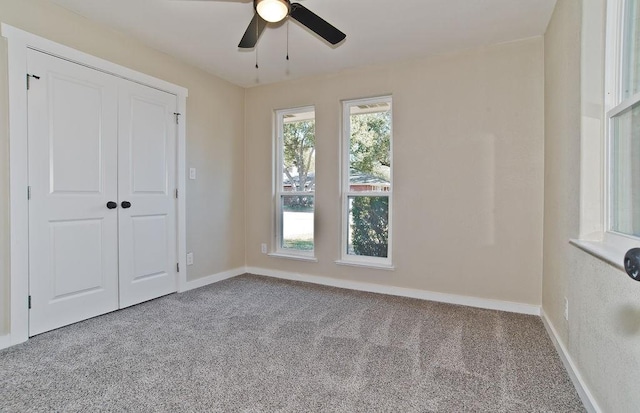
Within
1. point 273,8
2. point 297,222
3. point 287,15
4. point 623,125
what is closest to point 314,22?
point 287,15

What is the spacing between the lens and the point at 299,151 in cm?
407

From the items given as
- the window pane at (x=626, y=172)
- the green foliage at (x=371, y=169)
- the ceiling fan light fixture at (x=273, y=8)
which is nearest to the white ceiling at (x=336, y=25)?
the ceiling fan light fixture at (x=273, y=8)

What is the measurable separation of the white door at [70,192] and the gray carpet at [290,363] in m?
0.22

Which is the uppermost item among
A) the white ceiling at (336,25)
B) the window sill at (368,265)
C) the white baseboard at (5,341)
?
the white ceiling at (336,25)

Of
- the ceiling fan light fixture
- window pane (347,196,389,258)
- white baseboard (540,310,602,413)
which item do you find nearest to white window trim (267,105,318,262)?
window pane (347,196,389,258)

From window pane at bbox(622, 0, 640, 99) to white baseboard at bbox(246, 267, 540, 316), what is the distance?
2.03 meters

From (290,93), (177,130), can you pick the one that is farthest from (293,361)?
(290,93)

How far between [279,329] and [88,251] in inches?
67.4

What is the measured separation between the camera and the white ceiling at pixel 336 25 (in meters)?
2.43

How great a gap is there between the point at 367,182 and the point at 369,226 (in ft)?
1.62

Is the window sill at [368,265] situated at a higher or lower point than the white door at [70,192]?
lower

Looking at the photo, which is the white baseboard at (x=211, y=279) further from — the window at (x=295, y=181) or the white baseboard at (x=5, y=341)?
the white baseboard at (x=5, y=341)

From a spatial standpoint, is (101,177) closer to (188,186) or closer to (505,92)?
(188,186)

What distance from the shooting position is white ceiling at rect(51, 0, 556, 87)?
2434 mm
